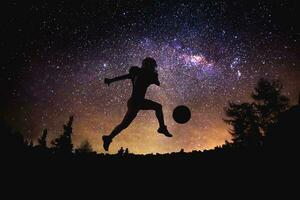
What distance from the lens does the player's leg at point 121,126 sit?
23.2ft

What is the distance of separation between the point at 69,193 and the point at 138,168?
162 cm

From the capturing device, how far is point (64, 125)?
43.6 metres

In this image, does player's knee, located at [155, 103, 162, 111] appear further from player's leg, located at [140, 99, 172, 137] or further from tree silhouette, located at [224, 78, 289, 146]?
tree silhouette, located at [224, 78, 289, 146]

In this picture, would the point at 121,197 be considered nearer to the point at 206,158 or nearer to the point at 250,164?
the point at 206,158

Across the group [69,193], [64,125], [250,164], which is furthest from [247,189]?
[64,125]

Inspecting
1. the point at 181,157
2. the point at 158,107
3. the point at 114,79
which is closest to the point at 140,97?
the point at 158,107

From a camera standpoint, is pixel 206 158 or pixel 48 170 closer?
pixel 206 158

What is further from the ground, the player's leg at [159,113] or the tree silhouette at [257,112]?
the tree silhouette at [257,112]

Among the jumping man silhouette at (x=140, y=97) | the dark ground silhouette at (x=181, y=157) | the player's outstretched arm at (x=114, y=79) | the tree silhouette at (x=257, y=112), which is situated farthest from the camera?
the tree silhouette at (x=257, y=112)

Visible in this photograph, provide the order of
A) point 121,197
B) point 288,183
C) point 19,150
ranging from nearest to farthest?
point 288,183, point 121,197, point 19,150

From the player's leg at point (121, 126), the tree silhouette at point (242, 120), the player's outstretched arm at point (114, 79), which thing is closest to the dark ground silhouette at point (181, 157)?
the player's leg at point (121, 126)

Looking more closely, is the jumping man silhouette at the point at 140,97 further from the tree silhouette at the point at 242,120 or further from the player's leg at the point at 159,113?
the tree silhouette at the point at 242,120

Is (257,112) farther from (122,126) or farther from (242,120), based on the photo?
(122,126)

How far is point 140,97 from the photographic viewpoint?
7.05 metres
